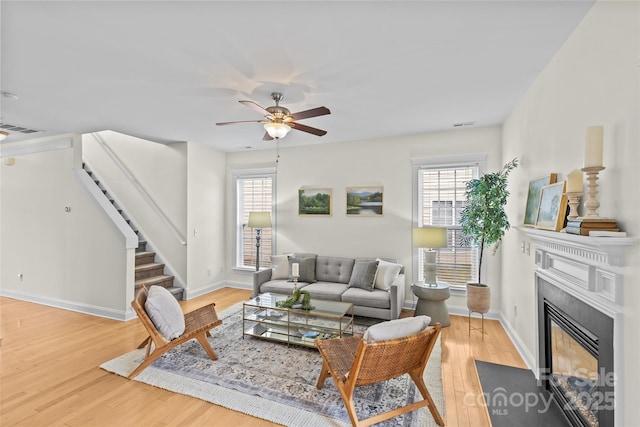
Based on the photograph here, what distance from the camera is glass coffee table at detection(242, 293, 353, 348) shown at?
3252 millimetres

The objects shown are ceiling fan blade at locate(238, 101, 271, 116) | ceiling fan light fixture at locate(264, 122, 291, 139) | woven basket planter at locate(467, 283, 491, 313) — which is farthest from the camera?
woven basket planter at locate(467, 283, 491, 313)

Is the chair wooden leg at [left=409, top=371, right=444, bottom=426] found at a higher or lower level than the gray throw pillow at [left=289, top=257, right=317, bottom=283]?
lower

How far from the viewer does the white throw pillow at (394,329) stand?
199 centimetres

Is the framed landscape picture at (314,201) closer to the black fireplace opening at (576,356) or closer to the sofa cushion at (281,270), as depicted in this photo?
the sofa cushion at (281,270)

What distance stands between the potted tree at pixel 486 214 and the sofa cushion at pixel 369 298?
41.4 inches

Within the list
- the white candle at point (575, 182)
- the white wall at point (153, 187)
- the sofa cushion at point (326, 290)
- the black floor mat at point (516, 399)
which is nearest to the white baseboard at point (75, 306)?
the white wall at point (153, 187)

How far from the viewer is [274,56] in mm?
2342

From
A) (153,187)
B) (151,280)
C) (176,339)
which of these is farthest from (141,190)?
(176,339)

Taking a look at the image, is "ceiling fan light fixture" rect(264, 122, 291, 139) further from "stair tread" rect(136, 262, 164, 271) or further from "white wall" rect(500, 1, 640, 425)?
"stair tread" rect(136, 262, 164, 271)

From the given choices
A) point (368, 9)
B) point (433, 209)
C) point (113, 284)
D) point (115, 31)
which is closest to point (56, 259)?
point (113, 284)

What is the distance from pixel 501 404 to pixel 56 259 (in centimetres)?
623

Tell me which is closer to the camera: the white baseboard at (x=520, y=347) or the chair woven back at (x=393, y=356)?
the chair woven back at (x=393, y=356)

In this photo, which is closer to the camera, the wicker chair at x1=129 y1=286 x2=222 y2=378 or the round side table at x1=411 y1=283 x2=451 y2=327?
the wicker chair at x1=129 y1=286 x2=222 y2=378

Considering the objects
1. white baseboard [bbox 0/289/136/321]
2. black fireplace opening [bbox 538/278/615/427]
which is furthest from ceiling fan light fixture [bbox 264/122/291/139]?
white baseboard [bbox 0/289/136/321]
